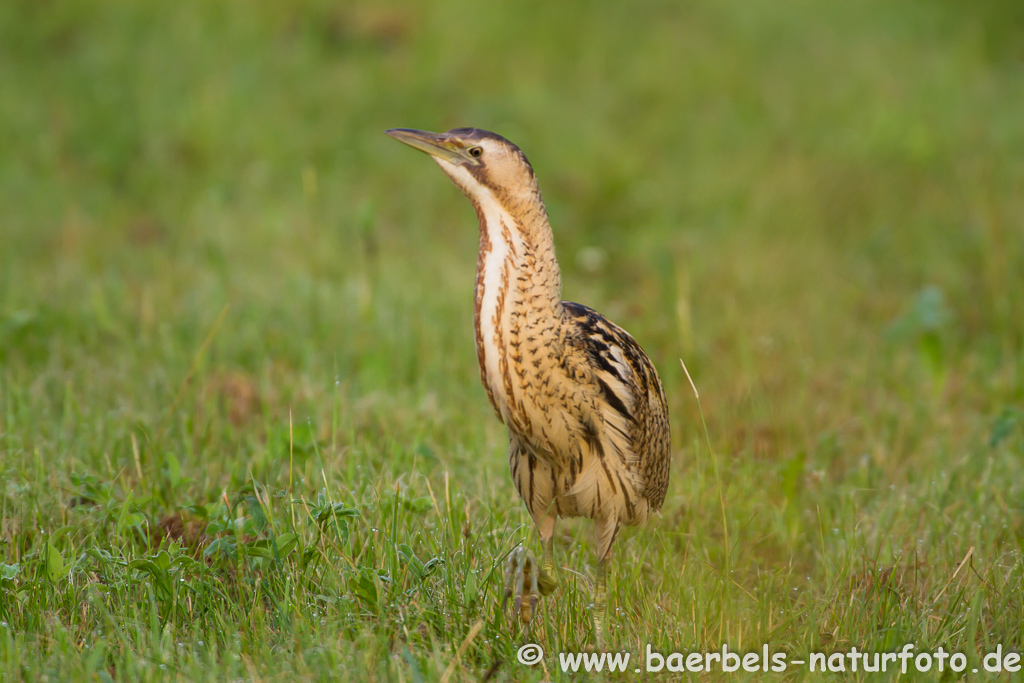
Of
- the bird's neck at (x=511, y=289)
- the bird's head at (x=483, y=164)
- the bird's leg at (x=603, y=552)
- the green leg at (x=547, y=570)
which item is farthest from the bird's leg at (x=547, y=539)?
the bird's head at (x=483, y=164)

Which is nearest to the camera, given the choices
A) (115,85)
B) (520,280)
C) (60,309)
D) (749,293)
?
(520,280)

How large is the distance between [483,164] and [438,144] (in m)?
0.18

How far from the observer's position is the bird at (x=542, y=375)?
3182 millimetres

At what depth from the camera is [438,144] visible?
3.26m

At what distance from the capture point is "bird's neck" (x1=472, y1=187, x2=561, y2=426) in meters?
3.18

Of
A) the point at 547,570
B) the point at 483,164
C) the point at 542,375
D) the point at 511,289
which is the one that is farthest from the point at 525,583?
the point at 483,164

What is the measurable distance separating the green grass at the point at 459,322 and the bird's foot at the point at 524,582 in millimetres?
89

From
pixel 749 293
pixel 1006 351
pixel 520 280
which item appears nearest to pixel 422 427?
pixel 520 280

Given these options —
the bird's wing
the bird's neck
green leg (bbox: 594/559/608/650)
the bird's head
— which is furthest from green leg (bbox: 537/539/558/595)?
the bird's head

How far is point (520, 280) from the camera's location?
3182 mm

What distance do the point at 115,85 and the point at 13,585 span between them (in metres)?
6.37

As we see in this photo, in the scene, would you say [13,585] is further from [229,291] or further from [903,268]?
[903,268]

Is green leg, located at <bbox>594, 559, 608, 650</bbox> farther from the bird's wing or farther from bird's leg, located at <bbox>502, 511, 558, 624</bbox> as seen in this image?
Answer: the bird's wing

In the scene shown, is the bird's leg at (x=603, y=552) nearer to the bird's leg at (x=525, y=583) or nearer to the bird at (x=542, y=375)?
the bird at (x=542, y=375)
